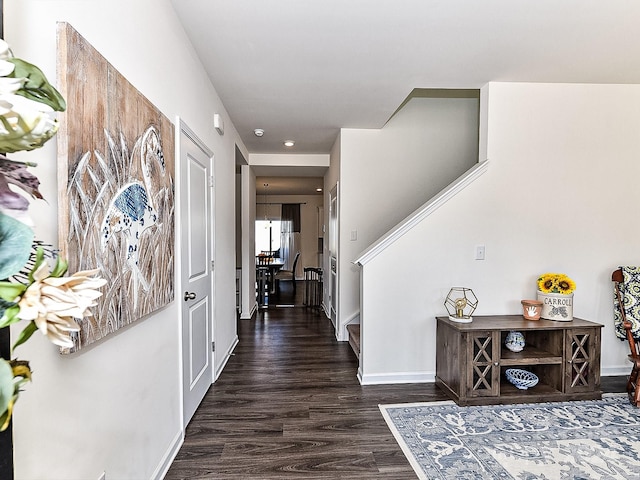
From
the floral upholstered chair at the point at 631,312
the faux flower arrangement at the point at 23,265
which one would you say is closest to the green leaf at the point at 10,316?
the faux flower arrangement at the point at 23,265

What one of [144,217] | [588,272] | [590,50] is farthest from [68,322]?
[588,272]

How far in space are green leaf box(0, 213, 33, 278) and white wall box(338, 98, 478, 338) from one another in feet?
12.6

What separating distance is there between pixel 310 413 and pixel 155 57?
8.03ft

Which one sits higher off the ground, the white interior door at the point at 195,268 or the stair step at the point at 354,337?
the white interior door at the point at 195,268

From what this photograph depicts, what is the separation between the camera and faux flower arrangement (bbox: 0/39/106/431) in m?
0.40

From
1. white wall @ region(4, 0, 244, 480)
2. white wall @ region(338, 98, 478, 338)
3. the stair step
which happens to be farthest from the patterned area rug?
white wall @ region(338, 98, 478, 338)

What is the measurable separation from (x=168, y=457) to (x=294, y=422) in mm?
818

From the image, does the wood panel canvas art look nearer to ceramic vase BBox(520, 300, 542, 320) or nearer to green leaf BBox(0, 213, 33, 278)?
green leaf BBox(0, 213, 33, 278)

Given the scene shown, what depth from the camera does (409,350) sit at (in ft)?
10.3

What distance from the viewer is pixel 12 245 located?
0.43 metres

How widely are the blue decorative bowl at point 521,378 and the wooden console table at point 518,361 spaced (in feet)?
0.14

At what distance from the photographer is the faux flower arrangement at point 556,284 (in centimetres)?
285

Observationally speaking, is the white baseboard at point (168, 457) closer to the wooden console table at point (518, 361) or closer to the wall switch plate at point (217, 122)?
the wooden console table at point (518, 361)

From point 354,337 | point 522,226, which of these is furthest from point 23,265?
point 354,337
